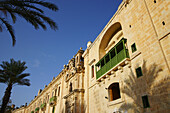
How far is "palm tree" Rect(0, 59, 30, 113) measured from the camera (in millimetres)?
14969

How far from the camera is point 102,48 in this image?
1431 cm

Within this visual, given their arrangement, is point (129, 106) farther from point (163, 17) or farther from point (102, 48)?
point (102, 48)

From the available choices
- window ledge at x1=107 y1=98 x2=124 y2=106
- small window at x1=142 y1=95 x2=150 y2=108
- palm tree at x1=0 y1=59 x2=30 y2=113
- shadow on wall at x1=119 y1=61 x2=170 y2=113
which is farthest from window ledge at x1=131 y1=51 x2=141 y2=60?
palm tree at x1=0 y1=59 x2=30 y2=113

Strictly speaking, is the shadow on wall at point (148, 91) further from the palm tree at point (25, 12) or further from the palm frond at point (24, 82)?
the palm frond at point (24, 82)

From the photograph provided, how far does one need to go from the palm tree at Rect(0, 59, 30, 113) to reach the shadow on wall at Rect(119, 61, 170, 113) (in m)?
12.8

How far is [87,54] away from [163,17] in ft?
34.3

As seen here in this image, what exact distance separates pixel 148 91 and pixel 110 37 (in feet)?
25.5

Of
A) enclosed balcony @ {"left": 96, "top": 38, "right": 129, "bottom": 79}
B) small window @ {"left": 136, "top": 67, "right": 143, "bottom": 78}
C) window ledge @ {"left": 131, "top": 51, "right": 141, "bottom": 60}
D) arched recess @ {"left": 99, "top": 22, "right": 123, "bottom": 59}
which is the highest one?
arched recess @ {"left": 99, "top": 22, "right": 123, "bottom": 59}

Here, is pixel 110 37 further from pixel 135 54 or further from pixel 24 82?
pixel 24 82

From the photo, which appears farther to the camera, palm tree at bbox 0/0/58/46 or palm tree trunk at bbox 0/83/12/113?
palm tree trunk at bbox 0/83/12/113

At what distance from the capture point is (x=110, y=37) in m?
13.8

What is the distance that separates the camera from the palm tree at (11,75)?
1497cm

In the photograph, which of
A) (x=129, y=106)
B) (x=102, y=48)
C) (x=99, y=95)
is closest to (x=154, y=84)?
(x=129, y=106)

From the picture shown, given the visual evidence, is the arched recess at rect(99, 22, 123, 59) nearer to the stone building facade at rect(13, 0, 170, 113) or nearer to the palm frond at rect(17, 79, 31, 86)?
the stone building facade at rect(13, 0, 170, 113)
